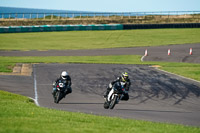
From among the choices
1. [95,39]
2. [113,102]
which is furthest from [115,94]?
[95,39]

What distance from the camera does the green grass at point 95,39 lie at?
63.7 meters

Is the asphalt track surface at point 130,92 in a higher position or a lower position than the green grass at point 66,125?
lower

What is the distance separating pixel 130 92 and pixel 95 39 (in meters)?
47.0

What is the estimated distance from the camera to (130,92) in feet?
81.4

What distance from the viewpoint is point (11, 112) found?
549 inches

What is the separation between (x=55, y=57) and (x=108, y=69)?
14.9 m

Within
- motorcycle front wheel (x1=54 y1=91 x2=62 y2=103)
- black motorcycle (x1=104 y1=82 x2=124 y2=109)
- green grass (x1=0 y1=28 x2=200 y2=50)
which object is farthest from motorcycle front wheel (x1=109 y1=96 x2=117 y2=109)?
green grass (x1=0 y1=28 x2=200 y2=50)

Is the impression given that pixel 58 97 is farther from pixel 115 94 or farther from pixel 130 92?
pixel 130 92

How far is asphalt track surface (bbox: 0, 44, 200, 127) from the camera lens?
1884 centimetres

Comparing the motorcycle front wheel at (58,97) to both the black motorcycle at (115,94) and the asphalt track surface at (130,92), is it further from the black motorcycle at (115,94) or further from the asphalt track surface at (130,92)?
the black motorcycle at (115,94)

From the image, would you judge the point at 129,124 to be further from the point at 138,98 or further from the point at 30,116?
the point at 138,98

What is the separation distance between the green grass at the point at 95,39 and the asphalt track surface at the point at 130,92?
25.4 meters

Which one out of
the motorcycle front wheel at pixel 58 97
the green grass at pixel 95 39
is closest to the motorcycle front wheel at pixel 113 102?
the motorcycle front wheel at pixel 58 97

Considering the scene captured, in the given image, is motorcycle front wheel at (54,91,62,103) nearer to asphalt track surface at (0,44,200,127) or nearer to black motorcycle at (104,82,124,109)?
asphalt track surface at (0,44,200,127)
